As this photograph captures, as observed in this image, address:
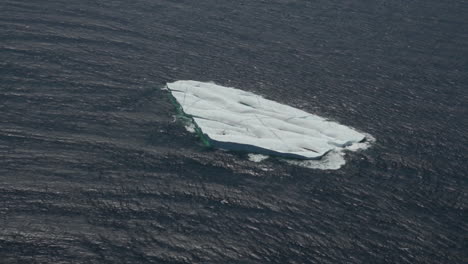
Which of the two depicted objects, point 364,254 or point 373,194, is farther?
point 373,194

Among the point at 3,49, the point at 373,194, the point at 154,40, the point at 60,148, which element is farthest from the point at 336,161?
the point at 3,49

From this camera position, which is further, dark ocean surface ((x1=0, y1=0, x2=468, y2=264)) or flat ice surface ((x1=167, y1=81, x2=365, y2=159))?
flat ice surface ((x1=167, y1=81, x2=365, y2=159))

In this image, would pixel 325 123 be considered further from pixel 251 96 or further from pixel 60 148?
pixel 60 148

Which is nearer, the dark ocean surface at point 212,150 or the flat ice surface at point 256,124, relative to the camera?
the dark ocean surface at point 212,150
